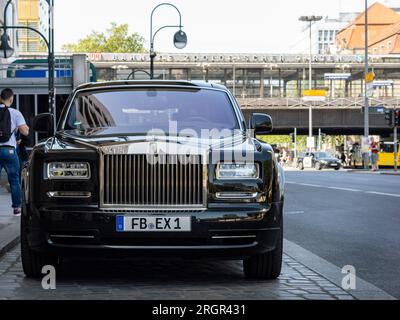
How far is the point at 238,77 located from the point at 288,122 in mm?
10145

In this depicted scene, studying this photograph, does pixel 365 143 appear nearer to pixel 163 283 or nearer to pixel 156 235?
pixel 163 283

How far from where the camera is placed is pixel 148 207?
5.62 m

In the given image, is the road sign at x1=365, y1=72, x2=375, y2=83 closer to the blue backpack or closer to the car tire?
the blue backpack

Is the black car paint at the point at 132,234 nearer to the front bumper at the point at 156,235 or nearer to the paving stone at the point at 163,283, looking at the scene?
the front bumper at the point at 156,235

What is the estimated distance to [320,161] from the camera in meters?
59.1

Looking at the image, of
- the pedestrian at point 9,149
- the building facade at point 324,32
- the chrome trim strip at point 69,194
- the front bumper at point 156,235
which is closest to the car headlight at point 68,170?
the chrome trim strip at point 69,194

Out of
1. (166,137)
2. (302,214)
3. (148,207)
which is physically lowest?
(302,214)

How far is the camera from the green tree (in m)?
76.6

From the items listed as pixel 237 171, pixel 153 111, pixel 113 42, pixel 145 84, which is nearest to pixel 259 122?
pixel 153 111

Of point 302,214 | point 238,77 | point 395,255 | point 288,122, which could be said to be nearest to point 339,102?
point 288,122

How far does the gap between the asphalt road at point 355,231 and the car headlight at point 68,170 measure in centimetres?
246

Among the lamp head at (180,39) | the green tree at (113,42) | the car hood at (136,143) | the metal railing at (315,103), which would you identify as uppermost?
the green tree at (113,42)

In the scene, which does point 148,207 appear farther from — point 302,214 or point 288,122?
point 288,122

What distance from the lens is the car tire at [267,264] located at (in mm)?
5988
